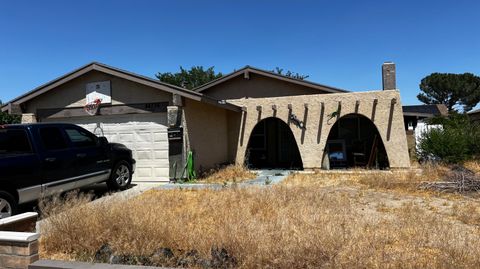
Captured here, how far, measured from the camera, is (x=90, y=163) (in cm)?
941

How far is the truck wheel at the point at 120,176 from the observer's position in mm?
10477

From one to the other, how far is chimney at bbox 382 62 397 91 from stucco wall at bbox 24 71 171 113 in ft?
31.5

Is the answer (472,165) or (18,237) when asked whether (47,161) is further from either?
(472,165)

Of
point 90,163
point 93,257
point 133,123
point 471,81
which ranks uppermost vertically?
point 471,81

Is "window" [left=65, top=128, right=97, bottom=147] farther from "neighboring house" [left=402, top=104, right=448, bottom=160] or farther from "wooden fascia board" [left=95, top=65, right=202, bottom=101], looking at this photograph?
"neighboring house" [left=402, top=104, right=448, bottom=160]

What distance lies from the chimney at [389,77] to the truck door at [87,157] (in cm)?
1211

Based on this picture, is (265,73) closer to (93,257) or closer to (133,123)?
(133,123)

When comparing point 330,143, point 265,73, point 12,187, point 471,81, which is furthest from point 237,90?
point 471,81

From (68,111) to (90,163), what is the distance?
5.08 metres

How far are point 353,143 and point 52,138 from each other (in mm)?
12652

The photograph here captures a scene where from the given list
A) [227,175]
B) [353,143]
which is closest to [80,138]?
[227,175]

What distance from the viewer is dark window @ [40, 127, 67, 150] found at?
834 cm

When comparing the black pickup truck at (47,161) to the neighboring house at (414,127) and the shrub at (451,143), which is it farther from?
the neighboring house at (414,127)

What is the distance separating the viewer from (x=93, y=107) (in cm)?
1326
